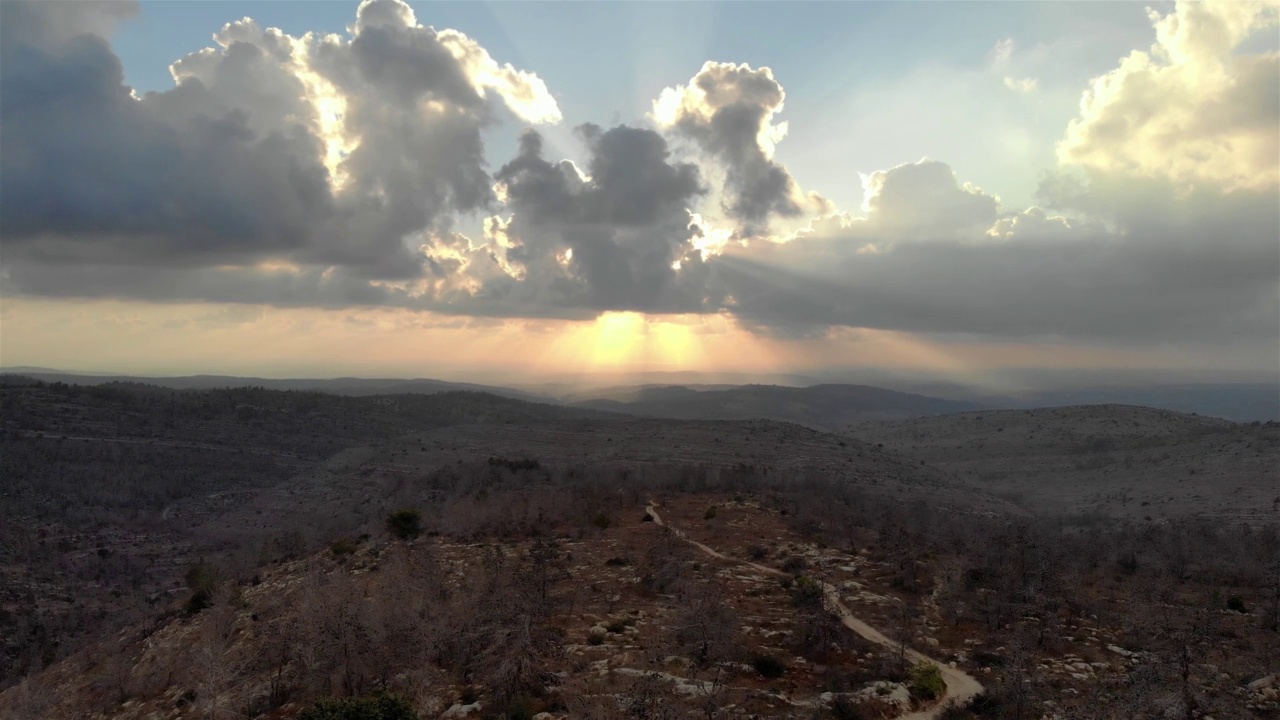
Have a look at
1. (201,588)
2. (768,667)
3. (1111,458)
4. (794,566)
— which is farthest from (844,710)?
(1111,458)

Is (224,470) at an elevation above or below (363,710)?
below

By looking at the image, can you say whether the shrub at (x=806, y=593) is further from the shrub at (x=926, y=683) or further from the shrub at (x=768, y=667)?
the shrub at (x=926, y=683)

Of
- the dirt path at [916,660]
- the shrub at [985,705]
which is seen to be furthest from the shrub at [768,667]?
the shrub at [985,705]

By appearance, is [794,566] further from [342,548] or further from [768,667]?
[342,548]

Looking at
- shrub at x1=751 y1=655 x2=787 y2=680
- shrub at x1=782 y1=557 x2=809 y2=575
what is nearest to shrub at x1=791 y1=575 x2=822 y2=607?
shrub at x1=782 y1=557 x2=809 y2=575

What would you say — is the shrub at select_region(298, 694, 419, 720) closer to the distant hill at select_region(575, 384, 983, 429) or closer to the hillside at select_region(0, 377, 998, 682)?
the hillside at select_region(0, 377, 998, 682)

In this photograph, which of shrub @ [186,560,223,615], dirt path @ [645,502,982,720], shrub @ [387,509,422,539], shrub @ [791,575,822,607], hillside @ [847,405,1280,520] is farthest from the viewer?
hillside @ [847,405,1280,520]

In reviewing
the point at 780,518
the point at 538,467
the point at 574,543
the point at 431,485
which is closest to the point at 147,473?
the point at 431,485
